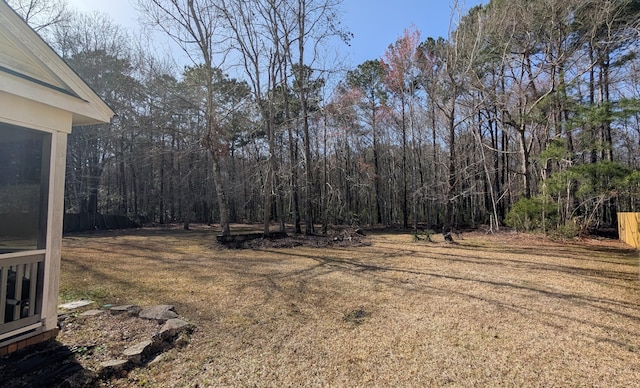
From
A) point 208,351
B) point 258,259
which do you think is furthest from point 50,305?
point 258,259

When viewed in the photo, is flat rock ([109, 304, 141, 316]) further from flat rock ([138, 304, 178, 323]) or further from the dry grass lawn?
the dry grass lawn

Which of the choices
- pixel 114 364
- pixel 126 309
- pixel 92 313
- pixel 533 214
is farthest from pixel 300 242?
pixel 533 214

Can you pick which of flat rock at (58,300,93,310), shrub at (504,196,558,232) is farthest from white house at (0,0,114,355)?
shrub at (504,196,558,232)

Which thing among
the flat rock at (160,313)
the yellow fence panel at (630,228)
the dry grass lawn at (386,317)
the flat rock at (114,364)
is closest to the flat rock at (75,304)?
the dry grass lawn at (386,317)

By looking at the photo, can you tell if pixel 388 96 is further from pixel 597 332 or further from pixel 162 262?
pixel 597 332

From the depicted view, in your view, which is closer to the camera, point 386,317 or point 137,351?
point 137,351

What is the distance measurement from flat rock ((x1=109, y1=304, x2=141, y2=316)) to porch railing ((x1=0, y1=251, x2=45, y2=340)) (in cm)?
95

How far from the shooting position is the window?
10.3 feet

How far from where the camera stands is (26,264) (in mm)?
3021

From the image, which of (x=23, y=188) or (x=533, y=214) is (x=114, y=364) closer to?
(x=23, y=188)

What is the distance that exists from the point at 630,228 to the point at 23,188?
15436 millimetres

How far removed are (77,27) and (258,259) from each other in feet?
60.3

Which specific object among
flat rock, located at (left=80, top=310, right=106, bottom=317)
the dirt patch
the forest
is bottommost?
flat rock, located at (left=80, top=310, right=106, bottom=317)

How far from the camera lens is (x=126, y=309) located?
4.04 m
